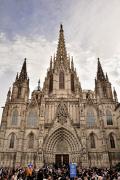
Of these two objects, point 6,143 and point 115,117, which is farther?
point 115,117

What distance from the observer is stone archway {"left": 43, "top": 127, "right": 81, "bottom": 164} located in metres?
30.1

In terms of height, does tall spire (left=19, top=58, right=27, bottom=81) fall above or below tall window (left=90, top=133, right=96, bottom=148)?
above

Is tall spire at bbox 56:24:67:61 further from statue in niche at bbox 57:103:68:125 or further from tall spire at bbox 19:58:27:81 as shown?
statue in niche at bbox 57:103:68:125

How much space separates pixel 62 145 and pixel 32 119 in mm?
7269

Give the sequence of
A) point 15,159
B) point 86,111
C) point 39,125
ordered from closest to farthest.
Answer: point 15,159 → point 39,125 → point 86,111

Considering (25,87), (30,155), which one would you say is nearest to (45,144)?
(30,155)

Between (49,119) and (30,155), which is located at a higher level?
(49,119)

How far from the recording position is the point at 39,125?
31594mm

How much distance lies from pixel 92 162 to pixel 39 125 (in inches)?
428

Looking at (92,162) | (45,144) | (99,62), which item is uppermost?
(99,62)

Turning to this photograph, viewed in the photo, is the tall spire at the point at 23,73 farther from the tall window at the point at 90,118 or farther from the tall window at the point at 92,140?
the tall window at the point at 92,140

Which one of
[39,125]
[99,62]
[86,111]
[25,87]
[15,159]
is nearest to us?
[15,159]

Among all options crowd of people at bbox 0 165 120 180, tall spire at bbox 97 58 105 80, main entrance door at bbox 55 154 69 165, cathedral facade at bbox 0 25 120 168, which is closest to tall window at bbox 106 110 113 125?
cathedral facade at bbox 0 25 120 168

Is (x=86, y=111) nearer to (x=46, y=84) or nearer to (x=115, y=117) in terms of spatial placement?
(x=115, y=117)
